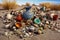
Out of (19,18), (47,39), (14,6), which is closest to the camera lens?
(47,39)

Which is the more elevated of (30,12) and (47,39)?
(30,12)

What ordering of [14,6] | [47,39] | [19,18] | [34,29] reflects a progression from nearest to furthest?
[47,39], [34,29], [19,18], [14,6]

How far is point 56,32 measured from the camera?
7.95 meters

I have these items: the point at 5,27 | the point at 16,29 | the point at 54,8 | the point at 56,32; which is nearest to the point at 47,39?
the point at 56,32

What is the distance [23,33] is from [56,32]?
1.29m

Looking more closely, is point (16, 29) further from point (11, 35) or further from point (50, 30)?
point (50, 30)

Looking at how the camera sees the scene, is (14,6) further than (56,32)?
Yes

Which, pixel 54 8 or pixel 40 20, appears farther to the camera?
pixel 54 8

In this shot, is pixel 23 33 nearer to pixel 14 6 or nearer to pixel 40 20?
pixel 40 20

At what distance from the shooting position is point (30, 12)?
8.84 meters

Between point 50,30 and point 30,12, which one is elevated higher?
point 30,12

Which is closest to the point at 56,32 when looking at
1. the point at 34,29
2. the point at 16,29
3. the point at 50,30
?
the point at 50,30

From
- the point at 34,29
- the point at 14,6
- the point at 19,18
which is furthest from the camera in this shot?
the point at 14,6

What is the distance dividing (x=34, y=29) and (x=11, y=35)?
36.4 inches
